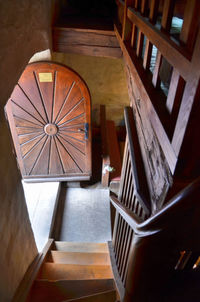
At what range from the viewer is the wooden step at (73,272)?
2326 mm

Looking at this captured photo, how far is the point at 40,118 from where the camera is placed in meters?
3.19

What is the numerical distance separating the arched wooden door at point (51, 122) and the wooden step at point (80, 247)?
1104mm

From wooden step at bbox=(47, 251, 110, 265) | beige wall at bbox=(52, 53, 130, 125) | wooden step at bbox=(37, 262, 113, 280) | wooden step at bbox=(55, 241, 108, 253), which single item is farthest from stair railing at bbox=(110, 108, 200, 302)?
beige wall at bbox=(52, 53, 130, 125)

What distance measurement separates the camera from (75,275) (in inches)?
93.0

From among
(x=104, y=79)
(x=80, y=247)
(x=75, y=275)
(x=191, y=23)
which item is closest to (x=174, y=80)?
(x=191, y=23)

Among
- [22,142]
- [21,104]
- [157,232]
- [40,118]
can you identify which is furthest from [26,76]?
[157,232]

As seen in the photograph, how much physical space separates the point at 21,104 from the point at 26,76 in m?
0.43

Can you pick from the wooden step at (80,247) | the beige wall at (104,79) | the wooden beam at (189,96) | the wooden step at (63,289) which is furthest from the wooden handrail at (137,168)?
the beige wall at (104,79)

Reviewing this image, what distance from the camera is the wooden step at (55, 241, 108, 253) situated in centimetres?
299

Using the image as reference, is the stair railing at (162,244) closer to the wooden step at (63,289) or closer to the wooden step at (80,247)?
the wooden step at (63,289)

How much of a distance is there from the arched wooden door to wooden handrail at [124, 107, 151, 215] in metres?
1.34

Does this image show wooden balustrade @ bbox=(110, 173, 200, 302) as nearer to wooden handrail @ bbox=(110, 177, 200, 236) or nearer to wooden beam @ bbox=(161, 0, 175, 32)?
wooden handrail @ bbox=(110, 177, 200, 236)

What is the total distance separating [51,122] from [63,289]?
2.15 metres

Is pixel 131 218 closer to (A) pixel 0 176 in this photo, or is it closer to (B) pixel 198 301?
(B) pixel 198 301
